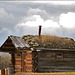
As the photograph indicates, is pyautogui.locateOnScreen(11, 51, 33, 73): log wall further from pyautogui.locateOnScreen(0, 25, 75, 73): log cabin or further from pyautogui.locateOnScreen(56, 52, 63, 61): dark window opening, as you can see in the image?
pyautogui.locateOnScreen(56, 52, 63, 61): dark window opening

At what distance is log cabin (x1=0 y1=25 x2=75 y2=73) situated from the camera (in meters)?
21.8

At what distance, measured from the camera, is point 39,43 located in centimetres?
2277

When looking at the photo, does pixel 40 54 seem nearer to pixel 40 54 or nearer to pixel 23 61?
pixel 40 54

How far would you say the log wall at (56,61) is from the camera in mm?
22516

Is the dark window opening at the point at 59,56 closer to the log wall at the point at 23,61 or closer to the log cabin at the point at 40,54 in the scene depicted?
the log cabin at the point at 40,54

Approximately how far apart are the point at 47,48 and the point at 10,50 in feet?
14.4

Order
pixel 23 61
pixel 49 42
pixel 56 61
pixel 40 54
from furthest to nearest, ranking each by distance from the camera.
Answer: pixel 49 42
pixel 56 61
pixel 40 54
pixel 23 61

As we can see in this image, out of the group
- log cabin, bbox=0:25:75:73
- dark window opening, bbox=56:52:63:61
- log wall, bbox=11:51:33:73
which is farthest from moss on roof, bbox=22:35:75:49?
log wall, bbox=11:51:33:73

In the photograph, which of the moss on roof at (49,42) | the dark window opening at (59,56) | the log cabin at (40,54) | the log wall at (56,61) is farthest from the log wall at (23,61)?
the dark window opening at (59,56)

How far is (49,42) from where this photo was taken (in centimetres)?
2356

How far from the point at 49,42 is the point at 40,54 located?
1980mm

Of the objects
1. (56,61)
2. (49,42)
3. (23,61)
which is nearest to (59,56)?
(56,61)

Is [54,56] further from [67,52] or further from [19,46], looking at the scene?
[19,46]

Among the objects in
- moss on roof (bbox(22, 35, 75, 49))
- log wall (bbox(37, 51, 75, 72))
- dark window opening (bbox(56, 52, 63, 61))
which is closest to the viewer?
log wall (bbox(37, 51, 75, 72))
